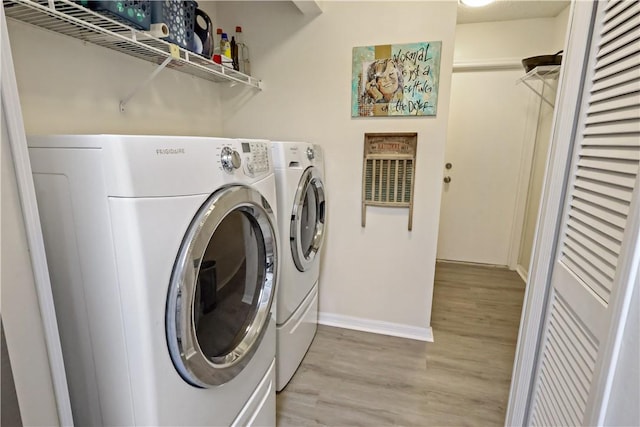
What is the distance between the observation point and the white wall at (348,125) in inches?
72.6

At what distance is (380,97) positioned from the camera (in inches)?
75.0

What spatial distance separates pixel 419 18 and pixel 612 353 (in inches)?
68.6

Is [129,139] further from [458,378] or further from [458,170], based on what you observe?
[458,170]

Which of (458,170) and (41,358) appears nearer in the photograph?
(41,358)

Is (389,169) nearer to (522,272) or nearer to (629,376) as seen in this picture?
(629,376)

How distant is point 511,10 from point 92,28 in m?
2.98

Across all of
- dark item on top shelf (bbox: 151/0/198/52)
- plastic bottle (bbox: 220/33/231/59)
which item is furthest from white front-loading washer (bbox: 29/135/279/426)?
plastic bottle (bbox: 220/33/231/59)

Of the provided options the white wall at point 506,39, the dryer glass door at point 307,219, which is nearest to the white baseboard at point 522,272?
the white wall at point 506,39

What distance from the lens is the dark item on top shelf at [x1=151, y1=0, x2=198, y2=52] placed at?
1241 millimetres

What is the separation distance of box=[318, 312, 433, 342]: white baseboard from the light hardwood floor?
0.04 m

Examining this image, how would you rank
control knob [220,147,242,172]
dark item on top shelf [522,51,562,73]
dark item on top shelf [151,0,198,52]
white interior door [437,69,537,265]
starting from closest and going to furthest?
control knob [220,147,242,172] → dark item on top shelf [151,0,198,52] → dark item on top shelf [522,51,562,73] → white interior door [437,69,537,265]

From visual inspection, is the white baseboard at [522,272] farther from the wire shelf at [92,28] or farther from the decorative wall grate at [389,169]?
the wire shelf at [92,28]

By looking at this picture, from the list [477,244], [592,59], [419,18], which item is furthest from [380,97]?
[477,244]

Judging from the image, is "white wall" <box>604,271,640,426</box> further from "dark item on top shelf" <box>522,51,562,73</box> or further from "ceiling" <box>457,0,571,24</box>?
"ceiling" <box>457,0,571,24</box>
